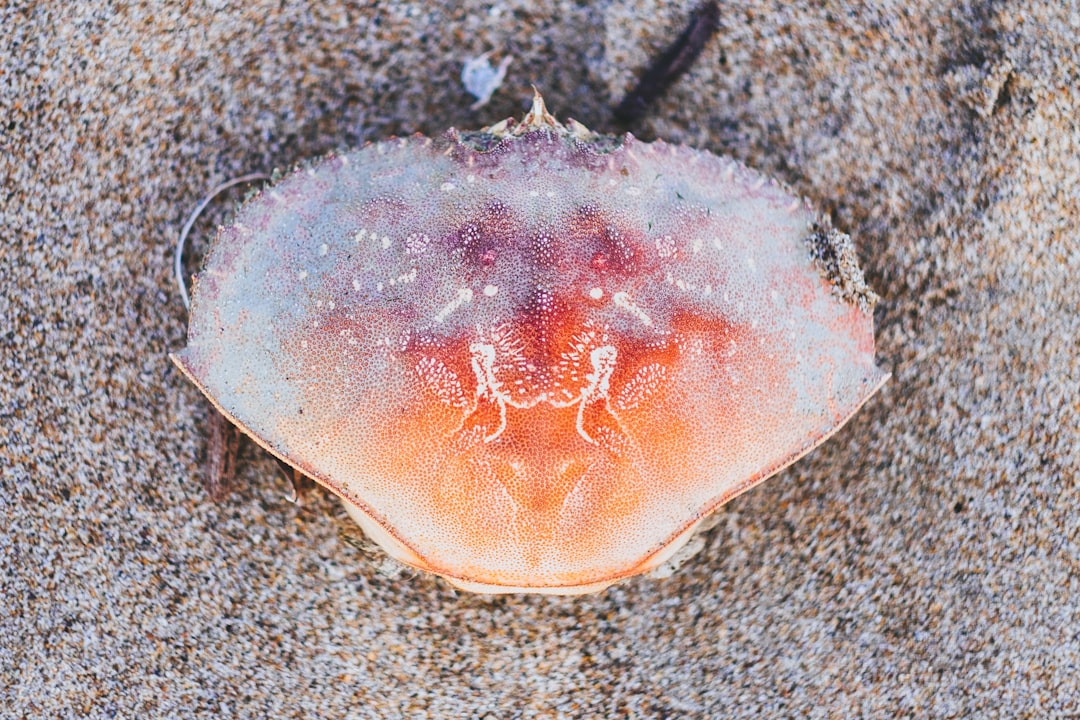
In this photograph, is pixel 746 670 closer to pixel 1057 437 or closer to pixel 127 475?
pixel 1057 437

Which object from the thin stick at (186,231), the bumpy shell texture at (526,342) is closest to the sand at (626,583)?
the thin stick at (186,231)

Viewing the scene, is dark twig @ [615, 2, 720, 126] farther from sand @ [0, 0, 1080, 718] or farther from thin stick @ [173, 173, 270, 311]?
thin stick @ [173, 173, 270, 311]

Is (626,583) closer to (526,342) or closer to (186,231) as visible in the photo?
(526,342)

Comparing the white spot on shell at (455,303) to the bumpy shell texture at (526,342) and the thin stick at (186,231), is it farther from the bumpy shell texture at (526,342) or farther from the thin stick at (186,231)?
the thin stick at (186,231)

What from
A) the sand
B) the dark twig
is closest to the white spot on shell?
the sand

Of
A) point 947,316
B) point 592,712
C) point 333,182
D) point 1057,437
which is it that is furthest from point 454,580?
point 1057,437

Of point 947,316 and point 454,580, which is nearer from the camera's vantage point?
point 454,580
